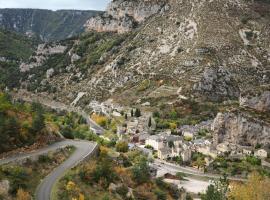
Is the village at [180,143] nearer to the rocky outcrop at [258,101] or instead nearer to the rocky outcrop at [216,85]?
the rocky outcrop at [258,101]

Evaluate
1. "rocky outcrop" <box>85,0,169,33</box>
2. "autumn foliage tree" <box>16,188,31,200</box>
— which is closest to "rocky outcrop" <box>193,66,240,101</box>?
"rocky outcrop" <box>85,0,169,33</box>

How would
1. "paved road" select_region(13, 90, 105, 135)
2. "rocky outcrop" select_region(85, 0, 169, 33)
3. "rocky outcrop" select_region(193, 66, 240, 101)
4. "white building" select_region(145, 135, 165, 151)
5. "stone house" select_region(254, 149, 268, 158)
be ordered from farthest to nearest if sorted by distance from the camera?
"rocky outcrop" select_region(85, 0, 169, 33) → "rocky outcrop" select_region(193, 66, 240, 101) → "paved road" select_region(13, 90, 105, 135) → "white building" select_region(145, 135, 165, 151) → "stone house" select_region(254, 149, 268, 158)

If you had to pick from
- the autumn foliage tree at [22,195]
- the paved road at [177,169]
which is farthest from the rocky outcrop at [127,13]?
the autumn foliage tree at [22,195]

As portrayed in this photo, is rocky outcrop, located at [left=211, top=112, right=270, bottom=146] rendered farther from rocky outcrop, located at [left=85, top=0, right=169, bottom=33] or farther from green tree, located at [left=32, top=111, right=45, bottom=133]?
rocky outcrop, located at [left=85, top=0, right=169, bottom=33]

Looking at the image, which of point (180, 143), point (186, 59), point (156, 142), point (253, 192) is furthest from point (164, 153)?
point (186, 59)

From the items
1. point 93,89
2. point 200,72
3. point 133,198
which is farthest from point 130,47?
point 133,198

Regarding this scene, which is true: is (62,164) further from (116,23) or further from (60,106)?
(116,23)
